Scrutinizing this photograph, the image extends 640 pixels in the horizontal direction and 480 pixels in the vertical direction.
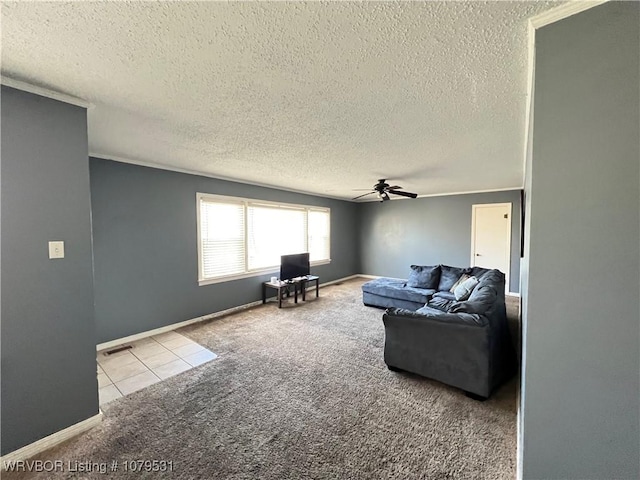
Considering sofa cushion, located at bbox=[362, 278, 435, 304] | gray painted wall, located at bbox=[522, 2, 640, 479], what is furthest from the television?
gray painted wall, located at bbox=[522, 2, 640, 479]

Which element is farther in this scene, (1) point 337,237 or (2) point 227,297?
(1) point 337,237

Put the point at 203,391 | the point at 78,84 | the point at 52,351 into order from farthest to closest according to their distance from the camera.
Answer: the point at 203,391
the point at 52,351
the point at 78,84

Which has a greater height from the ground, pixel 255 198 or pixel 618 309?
pixel 255 198

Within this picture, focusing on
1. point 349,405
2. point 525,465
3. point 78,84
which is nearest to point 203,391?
point 349,405

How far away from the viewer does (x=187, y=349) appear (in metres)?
3.25

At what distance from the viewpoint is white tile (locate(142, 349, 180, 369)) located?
2.90m

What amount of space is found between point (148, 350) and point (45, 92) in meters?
2.79

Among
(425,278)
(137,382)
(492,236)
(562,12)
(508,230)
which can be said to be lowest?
(137,382)

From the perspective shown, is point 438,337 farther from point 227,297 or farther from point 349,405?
point 227,297

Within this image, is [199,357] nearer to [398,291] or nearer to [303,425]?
[303,425]

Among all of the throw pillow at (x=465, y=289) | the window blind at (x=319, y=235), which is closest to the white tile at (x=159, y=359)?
the window blind at (x=319, y=235)

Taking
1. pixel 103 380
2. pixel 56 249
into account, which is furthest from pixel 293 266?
pixel 56 249

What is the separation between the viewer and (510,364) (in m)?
2.71

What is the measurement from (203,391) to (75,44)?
2.61 m
